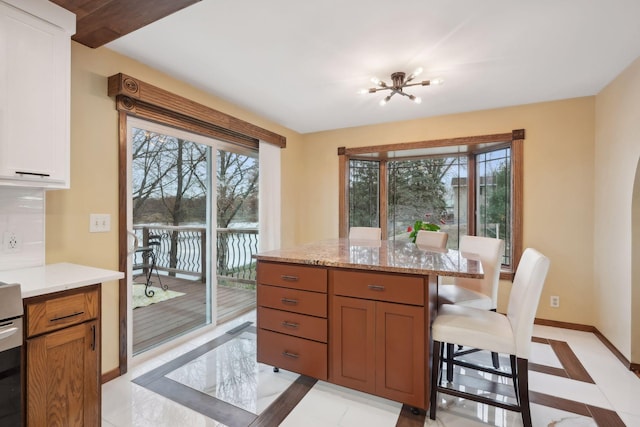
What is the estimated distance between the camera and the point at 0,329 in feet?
3.63

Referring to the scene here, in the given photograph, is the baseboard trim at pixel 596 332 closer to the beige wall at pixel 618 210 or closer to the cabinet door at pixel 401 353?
the beige wall at pixel 618 210

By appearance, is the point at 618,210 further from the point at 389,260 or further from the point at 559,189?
the point at 389,260

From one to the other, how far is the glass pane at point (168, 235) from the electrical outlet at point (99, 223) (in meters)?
0.30

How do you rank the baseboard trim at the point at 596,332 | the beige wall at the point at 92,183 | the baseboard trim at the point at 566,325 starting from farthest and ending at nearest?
the baseboard trim at the point at 566,325, the baseboard trim at the point at 596,332, the beige wall at the point at 92,183

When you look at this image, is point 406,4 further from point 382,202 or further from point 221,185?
point 382,202

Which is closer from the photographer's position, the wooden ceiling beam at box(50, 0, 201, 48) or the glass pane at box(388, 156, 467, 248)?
the wooden ceiling beam at box(50, 0, 201, 48)

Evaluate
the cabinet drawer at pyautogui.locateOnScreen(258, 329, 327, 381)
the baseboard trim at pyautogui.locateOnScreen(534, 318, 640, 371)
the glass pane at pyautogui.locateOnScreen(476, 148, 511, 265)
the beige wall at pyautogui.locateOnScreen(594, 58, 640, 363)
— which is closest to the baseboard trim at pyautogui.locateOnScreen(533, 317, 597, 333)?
the baseboard trim at pyautogui.locateOnScreen(534, 318, 640, 371)

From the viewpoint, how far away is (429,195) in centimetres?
397

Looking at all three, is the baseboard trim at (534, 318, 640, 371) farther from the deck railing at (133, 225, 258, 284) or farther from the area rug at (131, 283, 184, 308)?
the area rug at (131, 283, 184, 308)

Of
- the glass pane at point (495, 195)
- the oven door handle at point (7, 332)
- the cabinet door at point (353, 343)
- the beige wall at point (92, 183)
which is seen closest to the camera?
the oven door handle at point (7, 332)

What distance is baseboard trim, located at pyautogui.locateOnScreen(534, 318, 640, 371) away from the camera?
226 cm

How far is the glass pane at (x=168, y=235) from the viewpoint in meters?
2.50

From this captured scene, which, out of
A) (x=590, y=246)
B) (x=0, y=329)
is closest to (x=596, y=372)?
(x=590, y=246)

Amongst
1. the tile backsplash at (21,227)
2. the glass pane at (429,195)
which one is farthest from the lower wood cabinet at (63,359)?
the glass pane at (429,195)
